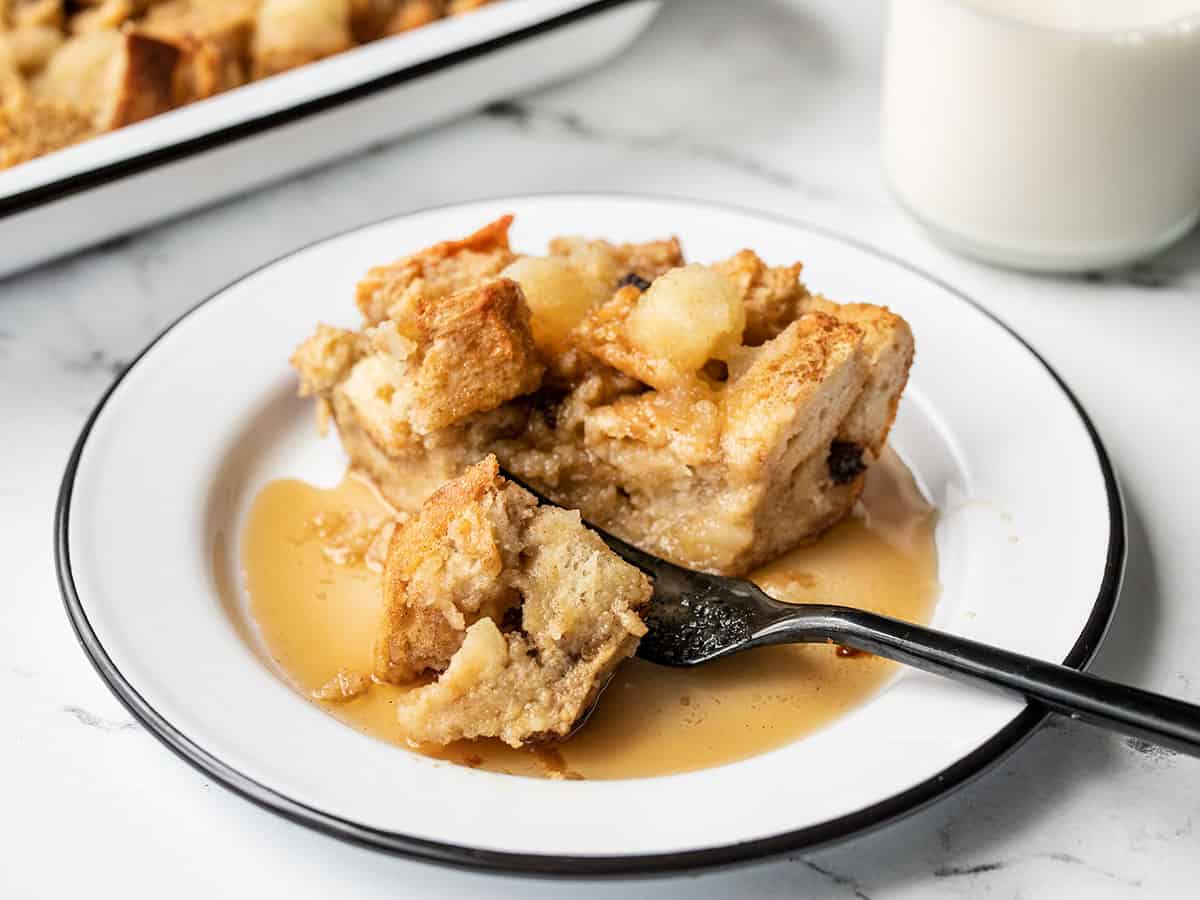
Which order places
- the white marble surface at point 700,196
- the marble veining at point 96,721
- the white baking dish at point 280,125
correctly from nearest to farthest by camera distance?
the white marble surface at point 700,196
the marble veining at point 96,721
the white baking dish at point 280,125

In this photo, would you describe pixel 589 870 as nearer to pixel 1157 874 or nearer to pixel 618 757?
pixel 618 757

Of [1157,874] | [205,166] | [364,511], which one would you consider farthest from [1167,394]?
[205,166]

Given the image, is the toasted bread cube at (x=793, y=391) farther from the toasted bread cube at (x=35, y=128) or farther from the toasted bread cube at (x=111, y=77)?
the toasted bread cube at (x=35, y=128)

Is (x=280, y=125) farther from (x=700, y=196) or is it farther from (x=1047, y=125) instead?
(x=1047, y=125)

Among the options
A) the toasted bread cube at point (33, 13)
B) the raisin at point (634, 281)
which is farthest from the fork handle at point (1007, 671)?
the toasted bread cube at point (33, 13)

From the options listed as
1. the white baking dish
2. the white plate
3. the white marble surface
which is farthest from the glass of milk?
the white baking dish
